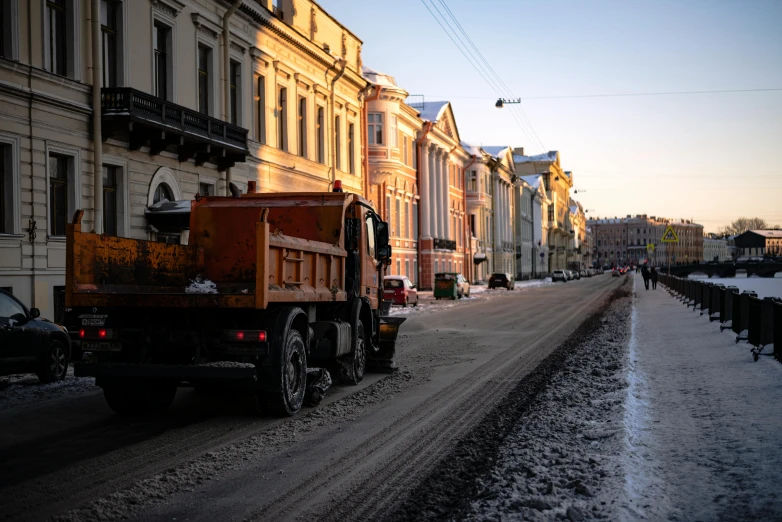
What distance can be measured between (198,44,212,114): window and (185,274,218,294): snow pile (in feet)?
59.8

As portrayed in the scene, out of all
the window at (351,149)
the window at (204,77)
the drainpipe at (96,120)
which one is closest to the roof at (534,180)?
the window at (351,149)

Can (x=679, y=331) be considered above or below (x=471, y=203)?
below

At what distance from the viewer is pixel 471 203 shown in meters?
74.4

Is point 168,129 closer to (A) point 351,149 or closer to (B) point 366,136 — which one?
(A) point 351,149

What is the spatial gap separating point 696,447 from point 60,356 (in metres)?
9.42

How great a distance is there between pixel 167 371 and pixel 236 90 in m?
21.5

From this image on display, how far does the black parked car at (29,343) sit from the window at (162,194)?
11.4m

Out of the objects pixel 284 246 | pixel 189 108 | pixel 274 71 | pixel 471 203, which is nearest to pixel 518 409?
pixel 284 246

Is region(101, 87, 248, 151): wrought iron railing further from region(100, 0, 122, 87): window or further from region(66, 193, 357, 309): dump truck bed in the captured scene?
region(66, 193, 357, 309): dump truck bed

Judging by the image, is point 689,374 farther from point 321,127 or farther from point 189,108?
point 321,127

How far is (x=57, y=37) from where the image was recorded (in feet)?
63.5

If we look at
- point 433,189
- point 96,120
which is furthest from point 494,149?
point 96,120

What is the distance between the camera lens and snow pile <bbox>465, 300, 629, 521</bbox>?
5.54 metres

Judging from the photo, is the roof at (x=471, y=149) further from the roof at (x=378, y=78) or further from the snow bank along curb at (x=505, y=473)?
the snow bank along curb at (x=505, y=473)
